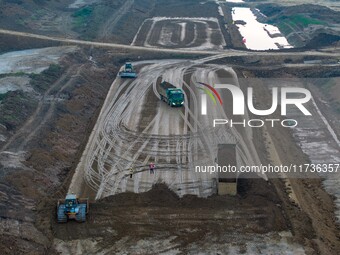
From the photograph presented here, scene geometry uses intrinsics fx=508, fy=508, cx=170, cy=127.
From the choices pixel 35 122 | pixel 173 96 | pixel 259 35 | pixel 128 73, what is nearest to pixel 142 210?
pixel 35 122

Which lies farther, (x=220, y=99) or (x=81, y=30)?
(x=81, y=30)

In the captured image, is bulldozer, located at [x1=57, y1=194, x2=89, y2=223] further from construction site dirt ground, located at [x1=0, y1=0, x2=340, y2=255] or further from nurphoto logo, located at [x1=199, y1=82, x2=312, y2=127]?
nurphoto logo, located at [x1=199, y1=82, x2=312, y2=127]

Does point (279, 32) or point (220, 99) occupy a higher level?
point (220, 99)

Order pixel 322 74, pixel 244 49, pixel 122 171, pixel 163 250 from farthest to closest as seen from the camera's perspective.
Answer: pixel 244 49 < pixel 322 74 < pixel 122 171 < pixel 163 250

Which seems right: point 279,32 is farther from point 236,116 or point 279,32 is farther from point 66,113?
point 66,113

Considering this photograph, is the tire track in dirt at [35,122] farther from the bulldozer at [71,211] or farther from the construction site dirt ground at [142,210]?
the bulldozer at [71,211]

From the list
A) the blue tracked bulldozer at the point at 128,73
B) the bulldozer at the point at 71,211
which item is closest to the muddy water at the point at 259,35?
the blue tracked bulldozer at the point at 128,73

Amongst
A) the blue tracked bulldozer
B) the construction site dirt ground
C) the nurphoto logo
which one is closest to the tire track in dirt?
the construction site dirt ground

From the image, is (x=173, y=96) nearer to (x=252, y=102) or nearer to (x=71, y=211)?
(x=252, y=102)

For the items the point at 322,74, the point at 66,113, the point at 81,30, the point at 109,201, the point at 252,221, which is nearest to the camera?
the point at 252,221

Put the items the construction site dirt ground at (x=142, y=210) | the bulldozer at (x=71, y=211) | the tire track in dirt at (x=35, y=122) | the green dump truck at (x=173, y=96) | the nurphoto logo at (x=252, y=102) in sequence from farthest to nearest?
the green dump truck at (x=173, y=96)
the nurphoto logo at (x=252, y=102)
the tire track in dirt at (x=35, y=122)
the bulldozer at (x=71, y=211)
the construction site dirt ground at (x=142, y=210)

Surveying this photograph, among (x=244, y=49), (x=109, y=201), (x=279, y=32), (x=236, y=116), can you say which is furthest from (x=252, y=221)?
(x=279, y=32)
